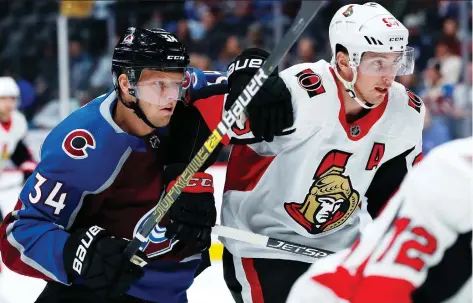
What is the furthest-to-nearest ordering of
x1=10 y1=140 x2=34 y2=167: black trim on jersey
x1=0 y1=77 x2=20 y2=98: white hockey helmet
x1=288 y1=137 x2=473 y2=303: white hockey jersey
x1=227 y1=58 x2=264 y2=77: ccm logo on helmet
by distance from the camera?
x1=0 y1=77 x2=20 y2=98: white hockey helmet, x1=10 y1=140 x2=34 y2=167: black trim on jersey, x1=227 y1=58 x2=264 y2=77: ccm logo on helmet, x1=288 y1=137 x2=473 y2=303: white hockey jersey

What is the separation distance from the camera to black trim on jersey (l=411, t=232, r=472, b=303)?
1027 millimetres

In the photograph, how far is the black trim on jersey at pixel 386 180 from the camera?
2.41 meters

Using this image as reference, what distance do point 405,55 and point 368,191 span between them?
40 centimetres

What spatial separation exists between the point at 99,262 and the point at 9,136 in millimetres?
3299

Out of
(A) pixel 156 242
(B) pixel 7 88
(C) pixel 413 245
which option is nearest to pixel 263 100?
(A) pixel 156 242

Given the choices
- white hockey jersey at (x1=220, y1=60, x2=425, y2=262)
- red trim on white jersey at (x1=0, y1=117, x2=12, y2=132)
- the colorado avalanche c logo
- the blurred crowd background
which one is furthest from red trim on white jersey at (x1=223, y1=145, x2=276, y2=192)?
red trim on white jersey at (x1=0, y1=117, x2=12, y2=132)

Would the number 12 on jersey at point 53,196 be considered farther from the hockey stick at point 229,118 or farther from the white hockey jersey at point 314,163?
the white hockey jersey at point 314,163

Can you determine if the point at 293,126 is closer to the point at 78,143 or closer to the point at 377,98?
the point at 377,98

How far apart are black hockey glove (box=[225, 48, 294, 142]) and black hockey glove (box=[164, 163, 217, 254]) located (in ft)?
0.60

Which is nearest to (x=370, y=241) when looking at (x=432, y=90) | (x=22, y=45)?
(x=432, y=90)

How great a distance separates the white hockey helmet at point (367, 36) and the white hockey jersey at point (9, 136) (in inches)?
124

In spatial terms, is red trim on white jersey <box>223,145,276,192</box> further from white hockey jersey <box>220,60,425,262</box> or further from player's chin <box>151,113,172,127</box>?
player's chin <box>151,113,172,127</box>

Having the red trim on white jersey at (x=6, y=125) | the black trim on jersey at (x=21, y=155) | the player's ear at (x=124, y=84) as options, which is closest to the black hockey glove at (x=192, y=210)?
the player's ear at (x=124, y=84)

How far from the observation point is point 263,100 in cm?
210
